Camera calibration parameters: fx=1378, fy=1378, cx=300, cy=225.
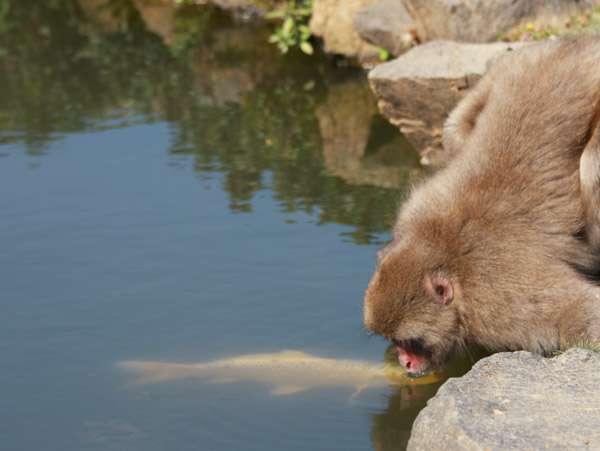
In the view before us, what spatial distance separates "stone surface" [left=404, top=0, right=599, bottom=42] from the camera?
11.0m

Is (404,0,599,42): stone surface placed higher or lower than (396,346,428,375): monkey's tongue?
higher

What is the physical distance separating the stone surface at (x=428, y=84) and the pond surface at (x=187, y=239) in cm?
29

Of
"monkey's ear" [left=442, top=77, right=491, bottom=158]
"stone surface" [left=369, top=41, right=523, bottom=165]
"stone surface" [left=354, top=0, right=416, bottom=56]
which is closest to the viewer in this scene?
"monkey's ear" [left=442, top=77, right=491, bottom=158]

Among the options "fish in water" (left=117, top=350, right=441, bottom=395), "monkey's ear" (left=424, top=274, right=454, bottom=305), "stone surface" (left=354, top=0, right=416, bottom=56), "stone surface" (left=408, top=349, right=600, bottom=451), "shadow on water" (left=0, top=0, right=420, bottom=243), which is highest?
"monkey's ear" (left=424, top=274, right=454, bottom=305)

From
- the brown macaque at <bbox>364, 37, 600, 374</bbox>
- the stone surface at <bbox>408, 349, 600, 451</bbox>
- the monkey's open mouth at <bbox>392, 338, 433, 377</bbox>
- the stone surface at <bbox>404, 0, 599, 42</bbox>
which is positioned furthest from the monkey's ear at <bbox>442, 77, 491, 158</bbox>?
the stone surface at <bbox>404, 0, 599, 42</bbox>

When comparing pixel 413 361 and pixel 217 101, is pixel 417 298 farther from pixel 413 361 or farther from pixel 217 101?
pixel 217 101

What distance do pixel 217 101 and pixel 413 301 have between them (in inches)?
244

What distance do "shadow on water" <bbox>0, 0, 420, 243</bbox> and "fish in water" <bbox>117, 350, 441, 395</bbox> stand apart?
1.82m

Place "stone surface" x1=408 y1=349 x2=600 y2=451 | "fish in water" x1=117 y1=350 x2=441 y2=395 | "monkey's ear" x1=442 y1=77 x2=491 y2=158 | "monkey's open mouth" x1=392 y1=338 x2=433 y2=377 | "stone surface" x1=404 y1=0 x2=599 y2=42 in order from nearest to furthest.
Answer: "stone surface" x1=408 y1=349 x2=600 y2=451 < "monkey's open mouth" x1=392 y1=338 x2=433 y2=377 < "fish in water" x1=117 y1=350 x2=441 y2=395 < "monkey's ear" x1=442 y1=77 x2=491 y2=158 < "stone surface" x1=404 y1=0 x2=599 y2=42

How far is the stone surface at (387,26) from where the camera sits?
12.3 metres

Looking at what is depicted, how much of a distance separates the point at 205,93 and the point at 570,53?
5888 millimetres

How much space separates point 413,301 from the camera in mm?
6012

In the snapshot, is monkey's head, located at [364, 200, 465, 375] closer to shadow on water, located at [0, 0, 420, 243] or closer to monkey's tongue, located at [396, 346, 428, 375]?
monkey's tongue, located at [396, 346, 428, 375]

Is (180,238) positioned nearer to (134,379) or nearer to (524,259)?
(134,379)
